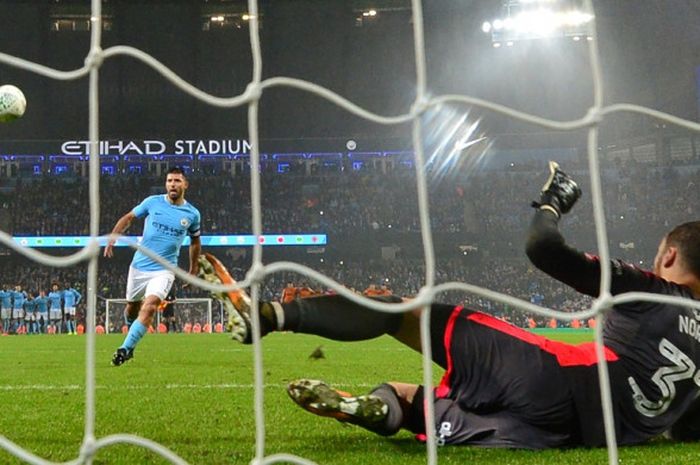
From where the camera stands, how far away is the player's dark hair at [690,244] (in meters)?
2.80

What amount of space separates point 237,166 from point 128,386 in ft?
75.1

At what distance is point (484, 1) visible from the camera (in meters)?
24.9

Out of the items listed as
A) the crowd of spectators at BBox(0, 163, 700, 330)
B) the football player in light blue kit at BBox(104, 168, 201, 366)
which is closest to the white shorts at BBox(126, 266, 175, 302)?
the football player in light blue kit at BBox(104, 168, 201, 366)

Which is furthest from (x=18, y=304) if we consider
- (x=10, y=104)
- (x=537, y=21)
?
(x=10, y=104)

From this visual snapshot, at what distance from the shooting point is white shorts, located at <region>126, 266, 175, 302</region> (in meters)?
6.85

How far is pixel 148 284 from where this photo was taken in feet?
23.0

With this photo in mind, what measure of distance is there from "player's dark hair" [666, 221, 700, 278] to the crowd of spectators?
830 inches

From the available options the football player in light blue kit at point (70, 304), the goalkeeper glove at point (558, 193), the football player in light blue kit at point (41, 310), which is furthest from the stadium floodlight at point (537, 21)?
the goalkeeper glove at point (558, 193)

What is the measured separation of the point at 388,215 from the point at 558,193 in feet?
79.5

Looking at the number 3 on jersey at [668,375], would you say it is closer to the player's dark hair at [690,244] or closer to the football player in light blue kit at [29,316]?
the player's dark hair at [690,244]

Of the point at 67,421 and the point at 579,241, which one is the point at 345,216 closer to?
the point at 579,241

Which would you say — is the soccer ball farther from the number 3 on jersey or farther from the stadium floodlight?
the stadium floodlight

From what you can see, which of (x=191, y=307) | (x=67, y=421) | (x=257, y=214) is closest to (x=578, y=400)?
(x=257, y=214)

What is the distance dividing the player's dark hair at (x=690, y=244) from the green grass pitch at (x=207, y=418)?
0.67 m
